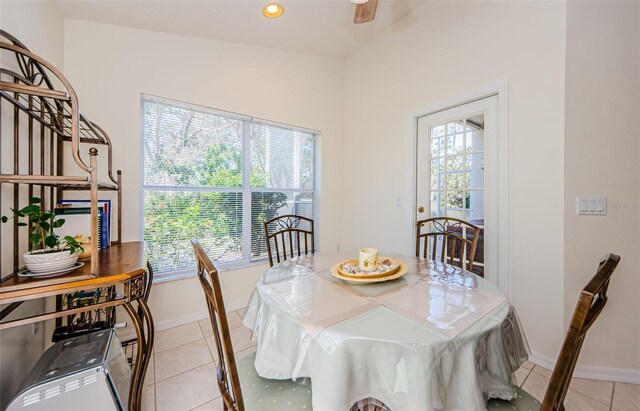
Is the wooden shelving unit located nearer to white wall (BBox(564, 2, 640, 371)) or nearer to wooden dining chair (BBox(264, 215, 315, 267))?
wooden dining chair (BBox(264, 215, 315, 267))

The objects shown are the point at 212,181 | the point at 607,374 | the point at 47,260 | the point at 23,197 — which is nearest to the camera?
the point at 47,260

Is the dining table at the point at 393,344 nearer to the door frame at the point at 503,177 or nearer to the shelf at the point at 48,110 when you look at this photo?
the door frame at the point at 503,177

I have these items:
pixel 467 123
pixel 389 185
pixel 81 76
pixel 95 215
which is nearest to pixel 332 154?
pixel 389 185

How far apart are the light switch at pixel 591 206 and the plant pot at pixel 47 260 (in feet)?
9.40

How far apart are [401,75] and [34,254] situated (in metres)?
3.09

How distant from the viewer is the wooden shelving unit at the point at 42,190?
3.27 feet

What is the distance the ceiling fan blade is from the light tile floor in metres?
2.47

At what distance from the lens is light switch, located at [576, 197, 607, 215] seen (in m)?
1.68

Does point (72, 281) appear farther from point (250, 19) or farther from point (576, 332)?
point (250, 19)

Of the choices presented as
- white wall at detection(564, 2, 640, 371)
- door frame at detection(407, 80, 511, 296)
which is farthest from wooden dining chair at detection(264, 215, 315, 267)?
white wall at detection(564, 2, 640, 371)

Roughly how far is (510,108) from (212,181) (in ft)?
8.48

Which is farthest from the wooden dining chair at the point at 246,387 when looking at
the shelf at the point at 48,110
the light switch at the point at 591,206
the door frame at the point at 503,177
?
the light switch at the point at 591,206

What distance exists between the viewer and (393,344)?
2.49 feet

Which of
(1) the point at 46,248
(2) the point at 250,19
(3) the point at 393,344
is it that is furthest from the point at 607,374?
(2) the point at 250,19
